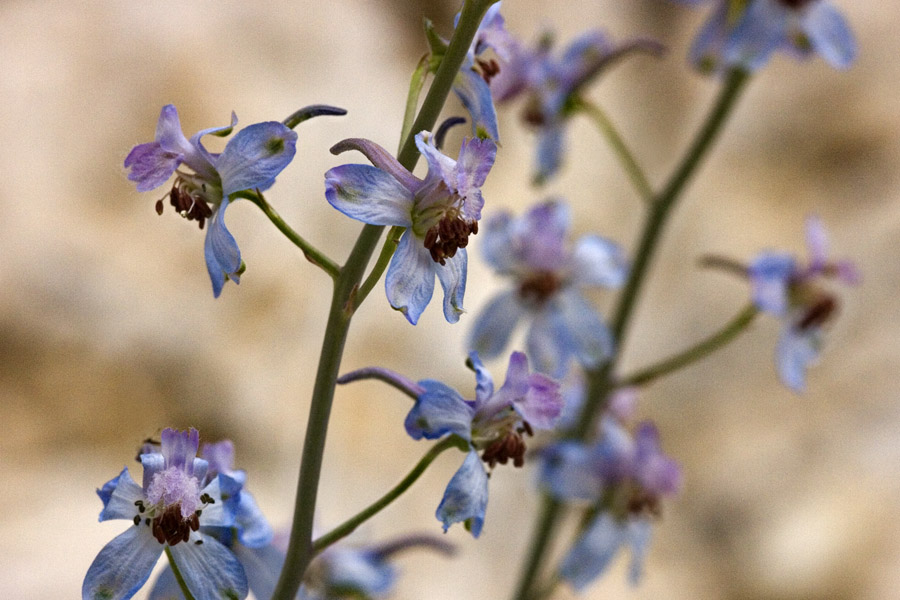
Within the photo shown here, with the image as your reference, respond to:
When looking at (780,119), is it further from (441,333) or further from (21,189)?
(21,189)

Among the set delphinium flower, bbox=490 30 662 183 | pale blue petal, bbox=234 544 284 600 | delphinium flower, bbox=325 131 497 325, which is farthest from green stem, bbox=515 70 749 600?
delphinium flower, bbox=325 131 497 325

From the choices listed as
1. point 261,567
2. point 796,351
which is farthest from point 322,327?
point 261,567

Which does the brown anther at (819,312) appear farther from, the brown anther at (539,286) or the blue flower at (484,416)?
the blue flower at (484,416)

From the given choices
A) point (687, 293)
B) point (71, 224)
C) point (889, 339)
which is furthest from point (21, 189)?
point (889, 339)

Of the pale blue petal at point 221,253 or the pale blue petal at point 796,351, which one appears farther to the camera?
the pale blue petal at point 796,351

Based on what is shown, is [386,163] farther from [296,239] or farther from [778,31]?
[778,31]

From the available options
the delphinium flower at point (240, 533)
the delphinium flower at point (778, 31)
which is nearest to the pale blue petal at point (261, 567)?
the delphinium flower at point (240, 533)

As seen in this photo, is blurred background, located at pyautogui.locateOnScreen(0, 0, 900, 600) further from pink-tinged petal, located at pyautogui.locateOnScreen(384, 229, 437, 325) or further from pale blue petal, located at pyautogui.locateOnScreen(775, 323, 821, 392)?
pink-tinged petal, located at pyautogui.locateOnScreen(384, 229, 437, 325)
